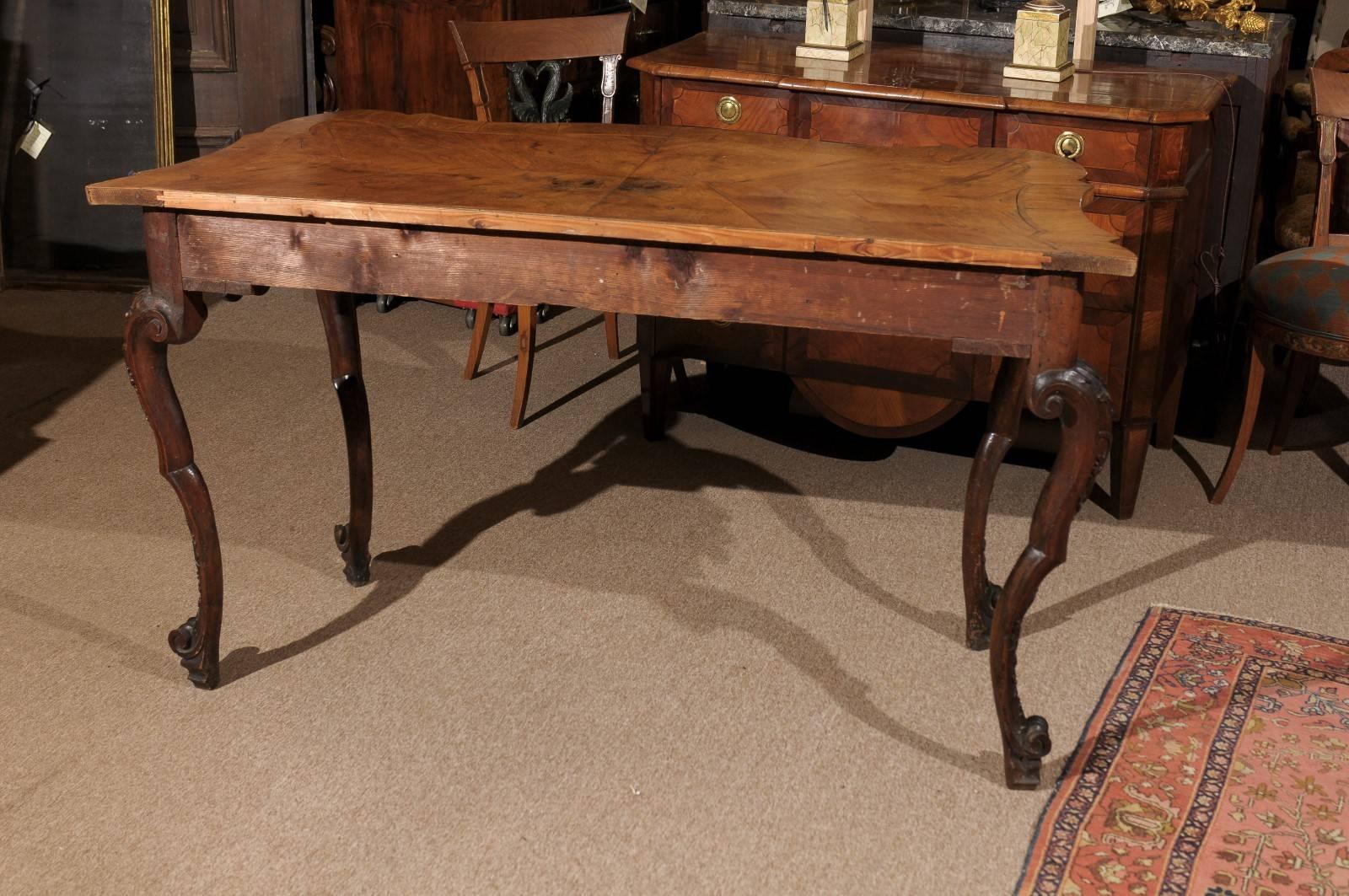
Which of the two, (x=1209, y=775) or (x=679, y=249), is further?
(x=1209, y=775)

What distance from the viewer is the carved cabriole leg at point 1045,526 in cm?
195

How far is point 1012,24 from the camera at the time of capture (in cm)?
350

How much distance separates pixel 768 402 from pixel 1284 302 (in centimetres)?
131

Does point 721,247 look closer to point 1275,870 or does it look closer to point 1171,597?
point 1275,870

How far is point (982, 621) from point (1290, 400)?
135 centimetres

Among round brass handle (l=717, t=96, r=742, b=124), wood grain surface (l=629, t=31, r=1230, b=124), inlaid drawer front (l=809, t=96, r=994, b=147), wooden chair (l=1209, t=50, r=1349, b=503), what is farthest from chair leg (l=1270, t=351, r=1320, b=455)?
round brass handle (l=717, t=96, r=742, b=124)

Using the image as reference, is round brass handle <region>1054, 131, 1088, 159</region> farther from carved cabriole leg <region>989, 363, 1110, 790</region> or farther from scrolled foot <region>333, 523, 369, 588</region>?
scrolled foot <region>333, 523, 369, 588</region>

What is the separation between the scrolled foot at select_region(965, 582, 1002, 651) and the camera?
103 inches

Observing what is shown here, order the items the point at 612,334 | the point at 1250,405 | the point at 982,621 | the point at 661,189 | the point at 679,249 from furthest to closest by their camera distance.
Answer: the point at 612,334, the point at 1250,405, the point at 982,621, the point at 661,189, the point at 679,249

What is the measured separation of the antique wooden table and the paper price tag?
248cm

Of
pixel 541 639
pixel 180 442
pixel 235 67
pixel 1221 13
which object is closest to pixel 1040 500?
pixel 541 639

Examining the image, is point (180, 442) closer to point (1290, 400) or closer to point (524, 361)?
point (524, 361)

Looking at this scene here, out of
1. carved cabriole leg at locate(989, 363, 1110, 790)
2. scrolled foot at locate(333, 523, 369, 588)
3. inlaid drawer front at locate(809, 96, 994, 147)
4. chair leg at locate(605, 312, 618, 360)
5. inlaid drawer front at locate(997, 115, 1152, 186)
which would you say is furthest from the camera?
chair leg at locate(605, 312, 618, 360)

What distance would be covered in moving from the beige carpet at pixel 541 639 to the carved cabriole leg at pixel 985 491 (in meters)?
0.08
